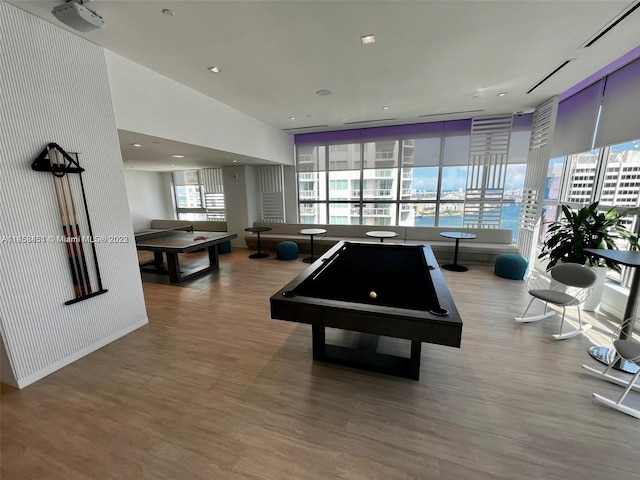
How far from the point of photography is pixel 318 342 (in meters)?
2.53

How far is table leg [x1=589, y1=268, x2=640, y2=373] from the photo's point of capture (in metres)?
2.34

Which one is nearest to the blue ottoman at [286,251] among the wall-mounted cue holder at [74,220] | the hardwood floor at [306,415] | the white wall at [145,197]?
the hardwood floor at [306,415]

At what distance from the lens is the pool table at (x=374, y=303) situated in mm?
1771

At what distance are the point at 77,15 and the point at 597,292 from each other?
653 cm

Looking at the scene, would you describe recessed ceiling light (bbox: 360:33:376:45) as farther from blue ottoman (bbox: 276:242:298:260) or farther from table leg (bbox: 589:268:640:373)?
blue ottoman (bbox: 276:242:298:260)

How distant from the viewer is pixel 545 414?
6.43 ft

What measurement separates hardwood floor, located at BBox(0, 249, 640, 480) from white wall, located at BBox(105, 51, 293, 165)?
109 inches

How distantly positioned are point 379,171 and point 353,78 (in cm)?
383

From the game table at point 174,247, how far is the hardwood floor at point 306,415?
1.92 m

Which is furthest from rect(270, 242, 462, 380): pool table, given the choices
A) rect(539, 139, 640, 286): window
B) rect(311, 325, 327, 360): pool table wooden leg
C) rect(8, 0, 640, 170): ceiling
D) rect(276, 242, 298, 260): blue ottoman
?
rect(539, 139, 640, 286): window

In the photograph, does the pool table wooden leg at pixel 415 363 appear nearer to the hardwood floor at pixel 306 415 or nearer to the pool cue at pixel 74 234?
the hardwood floor at pixel 306 415

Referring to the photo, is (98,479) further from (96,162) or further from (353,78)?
(353,78)

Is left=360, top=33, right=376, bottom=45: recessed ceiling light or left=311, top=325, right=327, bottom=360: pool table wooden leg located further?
left=360, top=33, right=376, bottom=45: recessed ceiling light

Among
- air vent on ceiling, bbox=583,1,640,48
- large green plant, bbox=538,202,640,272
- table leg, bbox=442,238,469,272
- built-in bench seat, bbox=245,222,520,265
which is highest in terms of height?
air vent on ceiling, bbox=583,1,640,48
